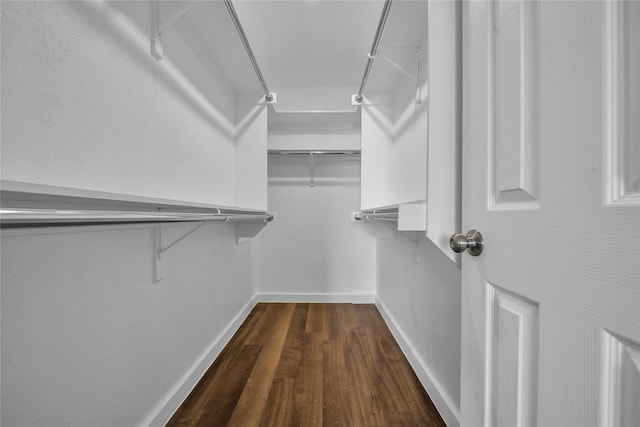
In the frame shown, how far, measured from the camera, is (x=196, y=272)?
1.40 metres

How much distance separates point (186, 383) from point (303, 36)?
7.11 feet

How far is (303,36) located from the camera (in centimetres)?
182

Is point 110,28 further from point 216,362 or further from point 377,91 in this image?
point 216,362

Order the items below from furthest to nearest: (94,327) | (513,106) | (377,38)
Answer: (377,38) < (94,327) < (513,106)

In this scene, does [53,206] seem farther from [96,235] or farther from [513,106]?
[513,106]

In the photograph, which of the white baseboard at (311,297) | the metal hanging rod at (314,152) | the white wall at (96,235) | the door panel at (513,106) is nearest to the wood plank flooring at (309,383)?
the white wall at (96,235)

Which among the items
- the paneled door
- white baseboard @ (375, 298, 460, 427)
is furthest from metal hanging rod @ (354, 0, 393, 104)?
white baseboard @ (375, 298, 460, 427)

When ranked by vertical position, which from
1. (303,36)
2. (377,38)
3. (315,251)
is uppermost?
(303,36)

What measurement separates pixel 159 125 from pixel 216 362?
1330 mm

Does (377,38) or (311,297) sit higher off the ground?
(377,38)

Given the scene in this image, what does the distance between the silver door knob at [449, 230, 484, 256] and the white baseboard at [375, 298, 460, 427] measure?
89cm

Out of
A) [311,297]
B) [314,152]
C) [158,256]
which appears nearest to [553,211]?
[158,256]

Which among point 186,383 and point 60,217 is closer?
point 60,217

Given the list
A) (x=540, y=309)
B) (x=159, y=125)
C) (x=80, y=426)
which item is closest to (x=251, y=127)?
(x=159, y=125)
